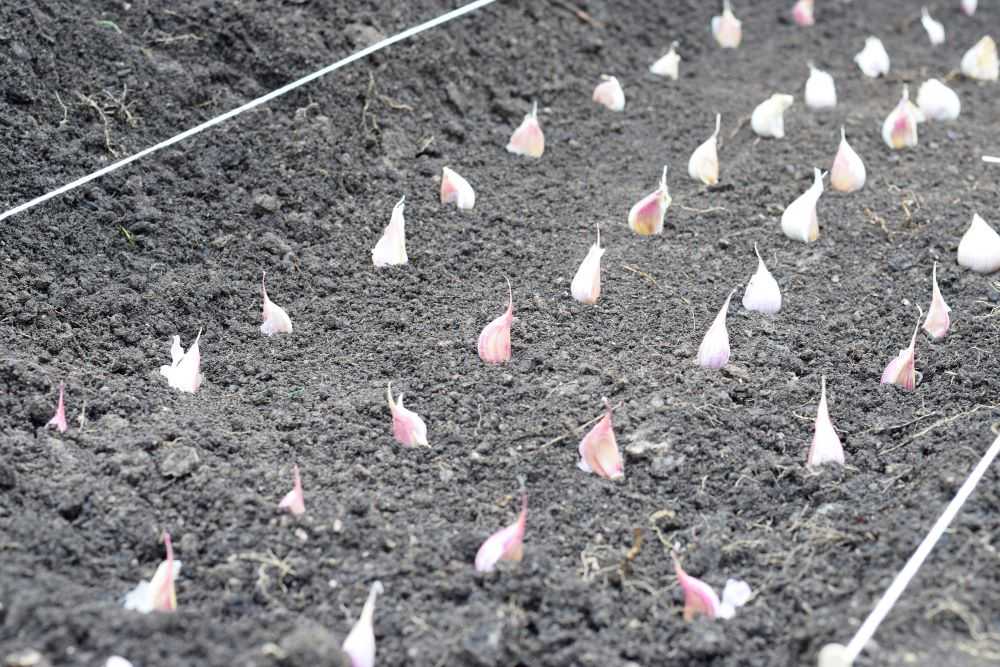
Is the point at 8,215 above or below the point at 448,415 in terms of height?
above

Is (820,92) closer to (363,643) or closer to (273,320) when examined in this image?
(273,320)

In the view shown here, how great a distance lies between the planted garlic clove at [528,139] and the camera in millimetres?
2295

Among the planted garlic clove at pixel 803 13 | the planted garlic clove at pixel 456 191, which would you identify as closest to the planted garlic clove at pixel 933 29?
the planted garlic clove at pixel 803 13

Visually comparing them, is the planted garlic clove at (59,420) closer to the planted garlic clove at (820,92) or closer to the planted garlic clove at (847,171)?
the planted garlic clove at (847,171)

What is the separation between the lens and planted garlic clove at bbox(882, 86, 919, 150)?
2316mm

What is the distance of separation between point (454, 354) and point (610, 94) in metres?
0.95

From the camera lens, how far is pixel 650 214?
6.77 ft

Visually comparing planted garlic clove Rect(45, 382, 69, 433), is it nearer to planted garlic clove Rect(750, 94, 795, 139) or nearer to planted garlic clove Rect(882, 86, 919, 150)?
planted garlic clove Rect(750, 94, 795, 139)

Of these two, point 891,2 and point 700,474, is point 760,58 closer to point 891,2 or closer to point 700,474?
point 891,2

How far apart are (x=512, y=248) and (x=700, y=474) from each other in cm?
65

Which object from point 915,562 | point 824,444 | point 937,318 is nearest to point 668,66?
point 937,318

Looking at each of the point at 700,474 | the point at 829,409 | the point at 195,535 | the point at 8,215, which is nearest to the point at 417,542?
the point at 195,535

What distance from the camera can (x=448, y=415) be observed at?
5.50ft

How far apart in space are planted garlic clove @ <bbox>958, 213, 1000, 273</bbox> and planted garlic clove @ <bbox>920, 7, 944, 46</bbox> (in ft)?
3.65
